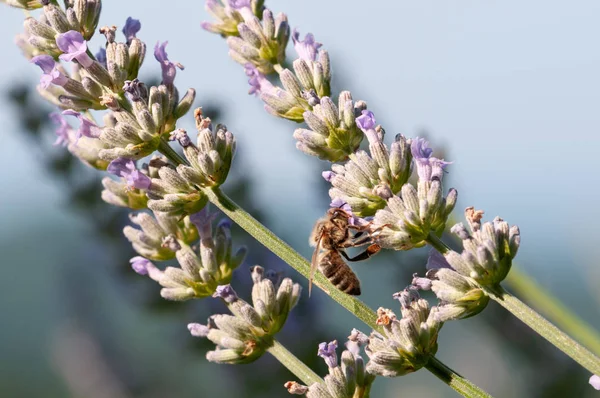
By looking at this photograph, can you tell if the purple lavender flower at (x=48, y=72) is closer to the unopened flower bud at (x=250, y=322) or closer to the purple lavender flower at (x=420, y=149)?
the unopened flower bud at (x=250, y=322)

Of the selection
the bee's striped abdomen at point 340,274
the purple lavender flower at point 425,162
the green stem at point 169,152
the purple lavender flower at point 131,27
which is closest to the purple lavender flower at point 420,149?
the purple lavender flower at point 425,162

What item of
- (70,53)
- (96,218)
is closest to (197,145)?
(70,53)

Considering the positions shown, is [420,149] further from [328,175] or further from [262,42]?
[262,42]

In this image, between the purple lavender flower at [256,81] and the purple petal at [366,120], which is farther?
the purple lavender flower at [256,81]

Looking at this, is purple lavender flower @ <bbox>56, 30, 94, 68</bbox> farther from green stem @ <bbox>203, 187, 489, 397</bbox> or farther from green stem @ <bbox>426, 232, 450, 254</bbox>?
green stem @ <bbox>426, 232, 450, 254</bbox>

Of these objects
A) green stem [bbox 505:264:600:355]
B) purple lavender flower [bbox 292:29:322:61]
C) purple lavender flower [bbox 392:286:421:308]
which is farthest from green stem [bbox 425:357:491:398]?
purple lavender flower [bbox 292:29:322:61]

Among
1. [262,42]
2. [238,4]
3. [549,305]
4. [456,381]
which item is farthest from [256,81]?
[549,305]
